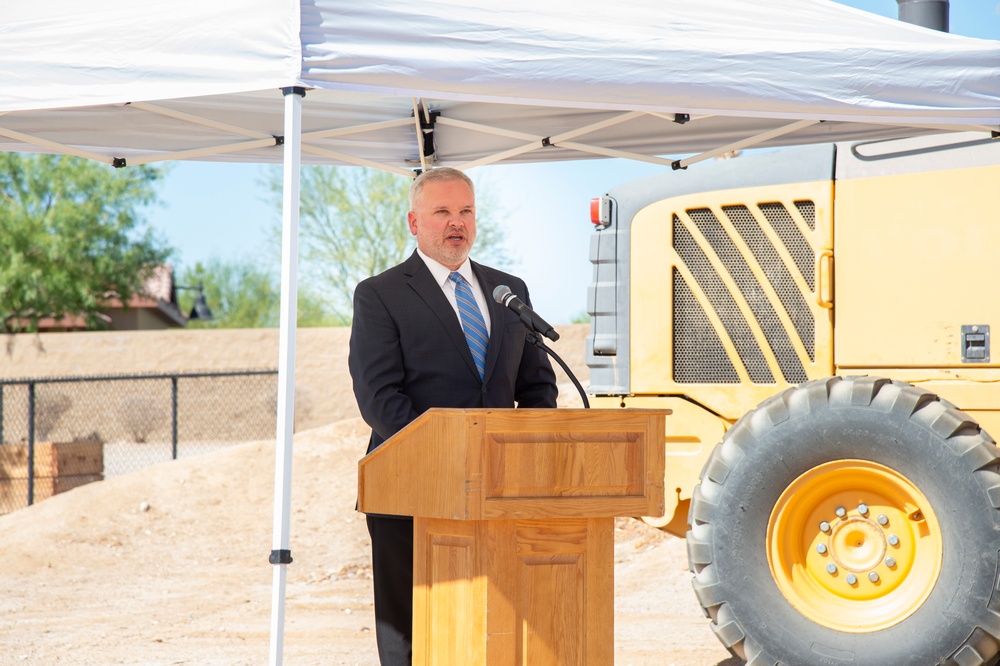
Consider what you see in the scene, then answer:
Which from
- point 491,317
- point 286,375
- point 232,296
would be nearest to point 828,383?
point 491,317

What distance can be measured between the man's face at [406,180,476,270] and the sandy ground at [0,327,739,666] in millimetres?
3678

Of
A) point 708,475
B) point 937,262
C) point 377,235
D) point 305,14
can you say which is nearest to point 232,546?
point 708,475

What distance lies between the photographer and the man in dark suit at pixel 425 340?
3898 millimetres

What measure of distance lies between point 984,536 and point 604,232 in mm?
2644

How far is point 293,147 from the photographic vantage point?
11.9ft

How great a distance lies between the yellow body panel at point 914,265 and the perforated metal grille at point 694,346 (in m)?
0.64

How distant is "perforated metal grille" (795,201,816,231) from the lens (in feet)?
19.2

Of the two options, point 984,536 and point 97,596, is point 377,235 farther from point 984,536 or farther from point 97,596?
point 984,536

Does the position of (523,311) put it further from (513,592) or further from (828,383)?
(828,383)

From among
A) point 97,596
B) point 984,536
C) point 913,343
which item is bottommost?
point 97,596

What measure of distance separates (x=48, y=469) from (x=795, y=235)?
11.1 m

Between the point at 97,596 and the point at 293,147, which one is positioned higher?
the point at 293,147

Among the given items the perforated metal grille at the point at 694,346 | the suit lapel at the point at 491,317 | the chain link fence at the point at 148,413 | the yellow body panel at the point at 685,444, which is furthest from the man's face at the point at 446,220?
the chain link fence at the point at 148,413

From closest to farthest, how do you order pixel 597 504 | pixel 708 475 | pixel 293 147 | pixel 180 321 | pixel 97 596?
1. pixel 597 504
2. pixel 293 147
3. pixel 708 475
4. pixel 97 596
5. pixel 180 321
